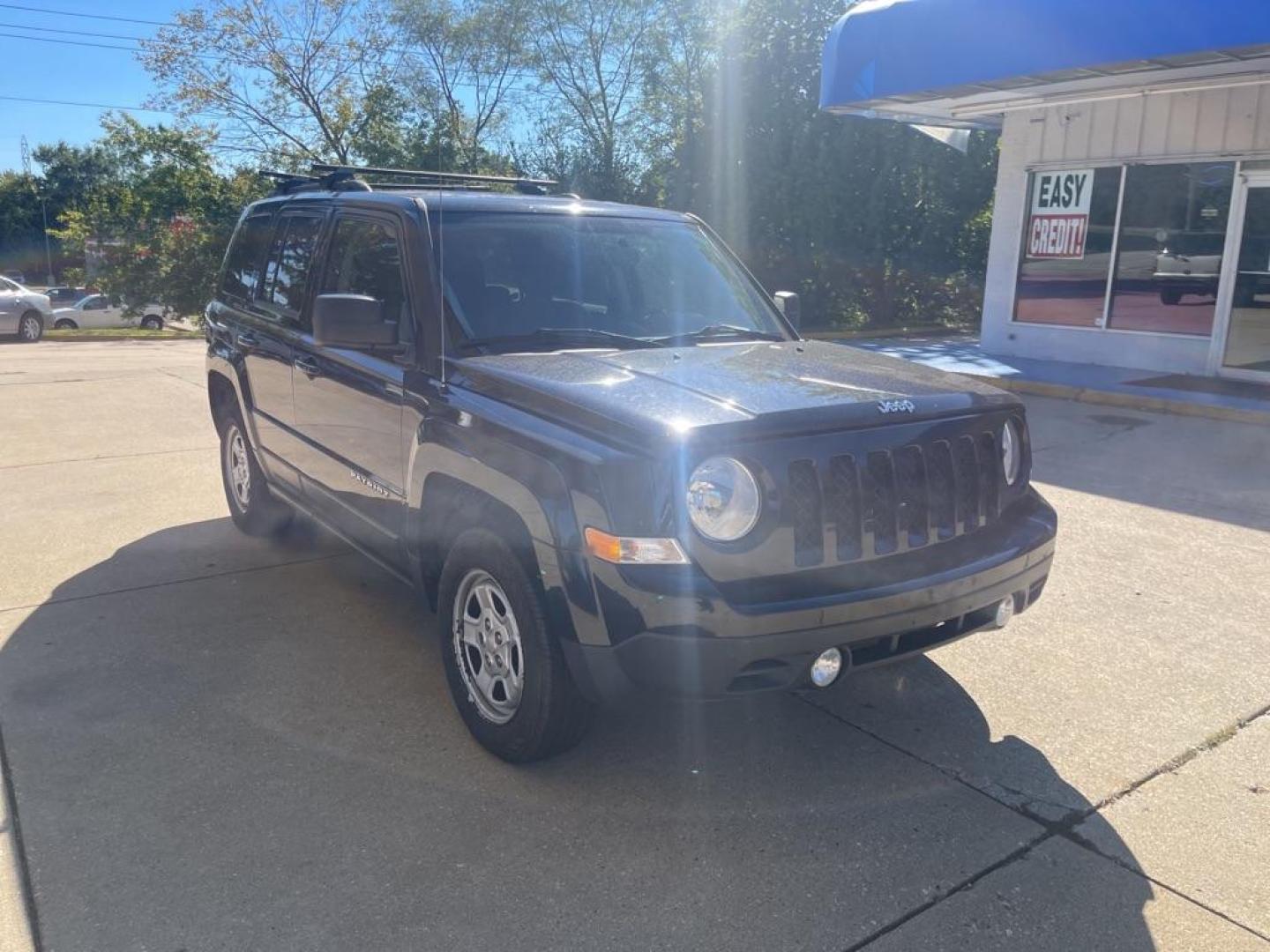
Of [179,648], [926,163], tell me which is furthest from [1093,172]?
[179,648]

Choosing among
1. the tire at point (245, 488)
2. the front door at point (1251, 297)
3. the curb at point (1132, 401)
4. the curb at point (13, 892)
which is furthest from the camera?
the front door at point (1251, 297)

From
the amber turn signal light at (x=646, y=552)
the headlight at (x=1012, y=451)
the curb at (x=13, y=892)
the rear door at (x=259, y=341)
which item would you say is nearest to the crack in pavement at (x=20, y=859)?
the curb at (x=13, y=892)

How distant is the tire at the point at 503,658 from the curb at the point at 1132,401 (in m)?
7.17

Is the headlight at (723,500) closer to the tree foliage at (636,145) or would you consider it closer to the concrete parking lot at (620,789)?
the concrete parking lot at (620,789)

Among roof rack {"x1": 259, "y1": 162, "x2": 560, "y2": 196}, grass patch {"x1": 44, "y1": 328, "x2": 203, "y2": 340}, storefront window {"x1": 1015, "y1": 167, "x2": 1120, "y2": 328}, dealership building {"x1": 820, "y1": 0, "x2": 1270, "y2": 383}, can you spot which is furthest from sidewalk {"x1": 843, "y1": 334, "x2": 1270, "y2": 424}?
grass patch {"x1": 44, "y1": 328, "x2": 203, "y2": 340}

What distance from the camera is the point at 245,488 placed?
643cm

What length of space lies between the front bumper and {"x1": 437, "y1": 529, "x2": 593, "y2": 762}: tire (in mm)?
186

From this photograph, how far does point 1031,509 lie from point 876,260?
1708 centimetres

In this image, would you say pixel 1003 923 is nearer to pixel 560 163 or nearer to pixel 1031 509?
pixel 1031 509

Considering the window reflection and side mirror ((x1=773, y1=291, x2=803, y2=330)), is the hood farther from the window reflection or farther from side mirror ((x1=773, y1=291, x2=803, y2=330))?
the window reflection

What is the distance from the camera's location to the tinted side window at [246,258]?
19.4 ft

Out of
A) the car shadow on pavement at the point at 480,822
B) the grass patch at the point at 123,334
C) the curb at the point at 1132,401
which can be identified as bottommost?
the grass patch at the point at 123,334

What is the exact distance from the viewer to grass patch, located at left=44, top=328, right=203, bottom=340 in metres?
30.3

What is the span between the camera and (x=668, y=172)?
22.5 meters
